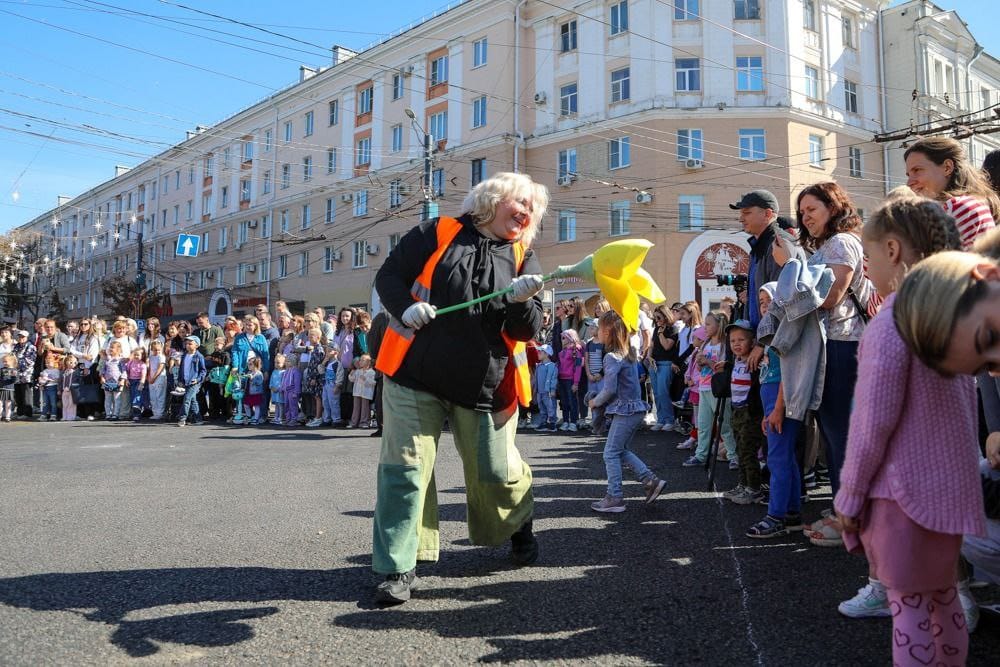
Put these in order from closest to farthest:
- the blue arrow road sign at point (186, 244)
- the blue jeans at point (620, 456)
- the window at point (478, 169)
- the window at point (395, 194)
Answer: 1. the blue jeans at point (620, 456)
2. the window at point (478, 169)
3. the blue arrow road sign at point (186, 244)
4. the window at point (395, 194)

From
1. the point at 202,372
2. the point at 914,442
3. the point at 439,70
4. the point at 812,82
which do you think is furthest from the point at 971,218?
the point at 439,70

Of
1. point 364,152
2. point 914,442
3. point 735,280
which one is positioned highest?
point 364,152

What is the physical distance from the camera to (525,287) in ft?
11.0

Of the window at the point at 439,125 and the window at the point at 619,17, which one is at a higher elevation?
the window at the point at 619,17

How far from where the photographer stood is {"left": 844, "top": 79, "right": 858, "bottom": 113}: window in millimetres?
29641

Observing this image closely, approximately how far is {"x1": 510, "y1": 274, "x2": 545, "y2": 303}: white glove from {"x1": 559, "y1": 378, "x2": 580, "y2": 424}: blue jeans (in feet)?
25.7

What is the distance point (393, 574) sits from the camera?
317 centimetres

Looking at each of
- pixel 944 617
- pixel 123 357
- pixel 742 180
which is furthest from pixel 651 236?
pixel 944 617

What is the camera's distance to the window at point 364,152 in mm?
37875

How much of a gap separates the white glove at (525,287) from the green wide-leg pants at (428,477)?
63 centimetres

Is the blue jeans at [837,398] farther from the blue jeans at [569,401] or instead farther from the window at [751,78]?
the window at [751,78]

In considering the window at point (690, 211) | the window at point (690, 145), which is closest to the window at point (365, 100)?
the window at point (690, 145)

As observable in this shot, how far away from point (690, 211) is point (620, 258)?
2551cm

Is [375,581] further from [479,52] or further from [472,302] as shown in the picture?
[479,52]
